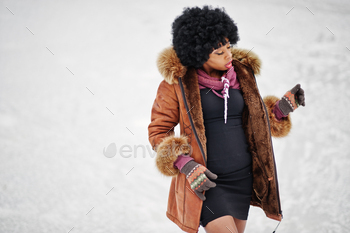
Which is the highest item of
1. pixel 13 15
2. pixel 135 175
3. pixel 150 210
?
pixel 13 15

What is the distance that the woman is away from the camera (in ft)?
→ 4.18

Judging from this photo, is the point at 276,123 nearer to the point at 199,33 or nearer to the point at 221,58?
the point at 221,58

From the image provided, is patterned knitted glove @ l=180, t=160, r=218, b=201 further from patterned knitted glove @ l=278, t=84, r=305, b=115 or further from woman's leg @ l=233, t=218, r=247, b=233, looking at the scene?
patterned knitted glove @ l=278, t=84, r=305, b=115

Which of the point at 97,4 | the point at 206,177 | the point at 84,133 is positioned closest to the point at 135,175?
the point at 84,133

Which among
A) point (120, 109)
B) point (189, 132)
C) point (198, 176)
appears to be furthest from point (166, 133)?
point (120, 109)

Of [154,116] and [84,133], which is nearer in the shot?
[154,116]

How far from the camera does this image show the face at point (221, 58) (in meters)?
1.34

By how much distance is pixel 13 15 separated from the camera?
3.59 meters

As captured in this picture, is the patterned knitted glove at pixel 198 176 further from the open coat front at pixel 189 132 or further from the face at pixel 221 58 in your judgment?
the face at pixel 221 58

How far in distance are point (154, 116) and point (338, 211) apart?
1.85 m

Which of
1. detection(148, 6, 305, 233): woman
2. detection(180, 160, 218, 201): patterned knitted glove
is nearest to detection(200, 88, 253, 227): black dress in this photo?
detection(148, 6, 305, 233): woman

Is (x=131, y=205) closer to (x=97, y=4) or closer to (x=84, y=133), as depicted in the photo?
(x=84, y=133)

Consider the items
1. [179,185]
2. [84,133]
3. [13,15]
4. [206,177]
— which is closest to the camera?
[206,177]

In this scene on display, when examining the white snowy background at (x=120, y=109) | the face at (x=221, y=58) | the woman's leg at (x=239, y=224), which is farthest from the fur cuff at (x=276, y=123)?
the white snowy background at (x=120, y=109)
